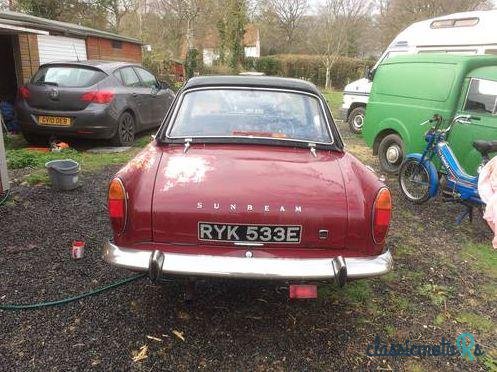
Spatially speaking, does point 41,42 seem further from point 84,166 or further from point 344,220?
point 344,220

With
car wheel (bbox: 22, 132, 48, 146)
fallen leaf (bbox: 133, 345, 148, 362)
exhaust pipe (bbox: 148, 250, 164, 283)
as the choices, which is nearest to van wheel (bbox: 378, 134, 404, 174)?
exhaust pipe (bbox: 148, 250, 164, 283)

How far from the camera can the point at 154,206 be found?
2.75m

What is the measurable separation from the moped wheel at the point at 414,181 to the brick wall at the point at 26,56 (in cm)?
886

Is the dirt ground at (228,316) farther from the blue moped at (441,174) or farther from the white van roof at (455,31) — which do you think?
the white van roof at (455,31)

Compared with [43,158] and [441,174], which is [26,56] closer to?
[43,158]

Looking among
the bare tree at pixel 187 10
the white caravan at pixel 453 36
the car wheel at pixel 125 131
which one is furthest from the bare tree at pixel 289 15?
the car wheel at pixel 125 131

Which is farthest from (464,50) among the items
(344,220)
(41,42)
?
(41,42)

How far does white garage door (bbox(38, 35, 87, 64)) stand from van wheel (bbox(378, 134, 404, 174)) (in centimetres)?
872

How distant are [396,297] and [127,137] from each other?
6.40 meters

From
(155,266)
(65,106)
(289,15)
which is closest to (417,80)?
(155,266)

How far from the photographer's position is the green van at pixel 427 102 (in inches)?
229

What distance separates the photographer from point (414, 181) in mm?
6066

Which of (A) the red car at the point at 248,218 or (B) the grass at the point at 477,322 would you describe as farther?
(B) the grass at the point at 477,322

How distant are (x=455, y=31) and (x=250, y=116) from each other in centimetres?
675
